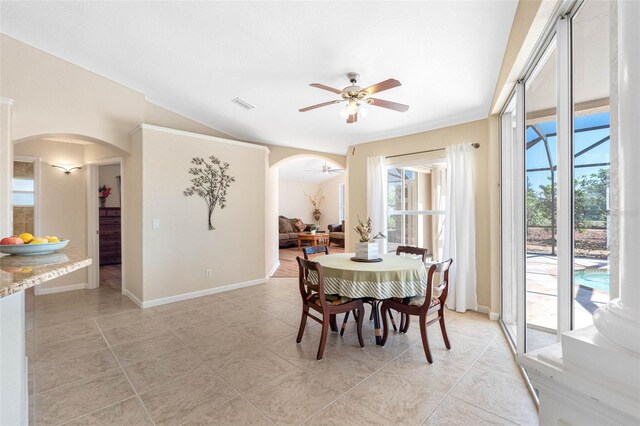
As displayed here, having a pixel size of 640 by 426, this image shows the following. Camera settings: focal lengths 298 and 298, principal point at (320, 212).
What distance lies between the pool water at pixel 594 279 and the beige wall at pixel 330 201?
975 cm

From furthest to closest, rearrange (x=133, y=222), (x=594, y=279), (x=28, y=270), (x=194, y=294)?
(x=194, y=294)
(x=133, y=222)
(x=594, y=279)
(x=28, y=270)

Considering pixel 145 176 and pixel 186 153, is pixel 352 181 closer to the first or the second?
pixel 186 153

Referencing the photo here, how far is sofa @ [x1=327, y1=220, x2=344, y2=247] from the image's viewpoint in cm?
980

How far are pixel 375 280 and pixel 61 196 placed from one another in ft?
17.4

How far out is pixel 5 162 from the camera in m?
2.97

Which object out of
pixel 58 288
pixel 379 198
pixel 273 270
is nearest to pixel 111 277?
pixel 58 288

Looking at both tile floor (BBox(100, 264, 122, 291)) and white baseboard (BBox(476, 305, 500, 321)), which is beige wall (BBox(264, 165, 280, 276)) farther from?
white baseboard (BBox(476, 305, 500, 321))

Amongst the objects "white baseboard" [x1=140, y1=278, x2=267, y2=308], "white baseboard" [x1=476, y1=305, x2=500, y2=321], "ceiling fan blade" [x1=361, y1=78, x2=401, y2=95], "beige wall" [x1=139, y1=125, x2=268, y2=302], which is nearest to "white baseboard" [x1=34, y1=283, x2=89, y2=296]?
"white baseboard" [x1=140, y1=278, x2=267, y2=308]

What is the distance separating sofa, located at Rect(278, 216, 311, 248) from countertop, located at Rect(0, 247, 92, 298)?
313 inches

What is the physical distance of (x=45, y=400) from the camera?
2057mm

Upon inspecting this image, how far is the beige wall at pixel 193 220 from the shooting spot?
4.08 meters

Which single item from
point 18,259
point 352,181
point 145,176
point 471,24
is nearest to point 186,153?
point 145,176

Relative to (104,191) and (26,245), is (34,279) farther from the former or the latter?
(104,191)

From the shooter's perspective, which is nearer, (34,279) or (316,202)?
(34,279)
